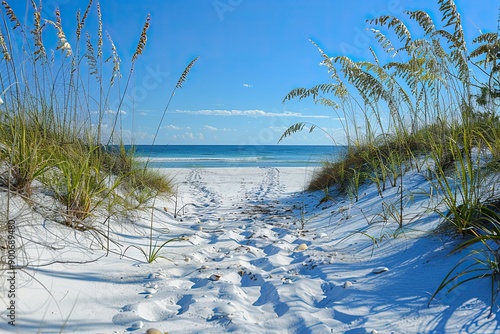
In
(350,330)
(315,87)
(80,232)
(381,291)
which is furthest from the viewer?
(315,87)

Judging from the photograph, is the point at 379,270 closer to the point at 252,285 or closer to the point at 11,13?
the point at 252,285

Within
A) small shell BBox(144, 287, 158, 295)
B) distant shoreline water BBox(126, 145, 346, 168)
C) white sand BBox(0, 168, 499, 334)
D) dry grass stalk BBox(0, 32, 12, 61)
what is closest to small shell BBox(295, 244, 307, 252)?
white sand BBox(0, 168, 499, 334)

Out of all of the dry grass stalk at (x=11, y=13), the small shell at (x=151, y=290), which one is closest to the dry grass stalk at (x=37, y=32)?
the dry grass stalk at (x=11, y=13)

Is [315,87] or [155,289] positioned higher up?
[315,87]

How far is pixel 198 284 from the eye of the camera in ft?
7.55

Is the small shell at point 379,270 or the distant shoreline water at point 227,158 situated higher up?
the distant shoreline water at point 227,158

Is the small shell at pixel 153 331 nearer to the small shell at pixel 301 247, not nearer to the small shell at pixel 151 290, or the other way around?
the small shell at pixel 151 290

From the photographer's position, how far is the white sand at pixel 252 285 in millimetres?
1701

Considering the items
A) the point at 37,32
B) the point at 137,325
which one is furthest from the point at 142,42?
the point at 137,325

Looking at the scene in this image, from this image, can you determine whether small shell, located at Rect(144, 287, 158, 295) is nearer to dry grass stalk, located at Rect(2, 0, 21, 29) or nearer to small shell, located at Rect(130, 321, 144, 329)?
small shell, located at Rect(130, 321, 144, 329)

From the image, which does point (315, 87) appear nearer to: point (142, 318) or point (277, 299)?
point (277, 299)

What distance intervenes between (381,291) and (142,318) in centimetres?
120

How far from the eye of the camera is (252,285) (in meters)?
2.32

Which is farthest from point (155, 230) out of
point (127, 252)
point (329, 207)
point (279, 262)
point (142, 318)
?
point (329, 207)
